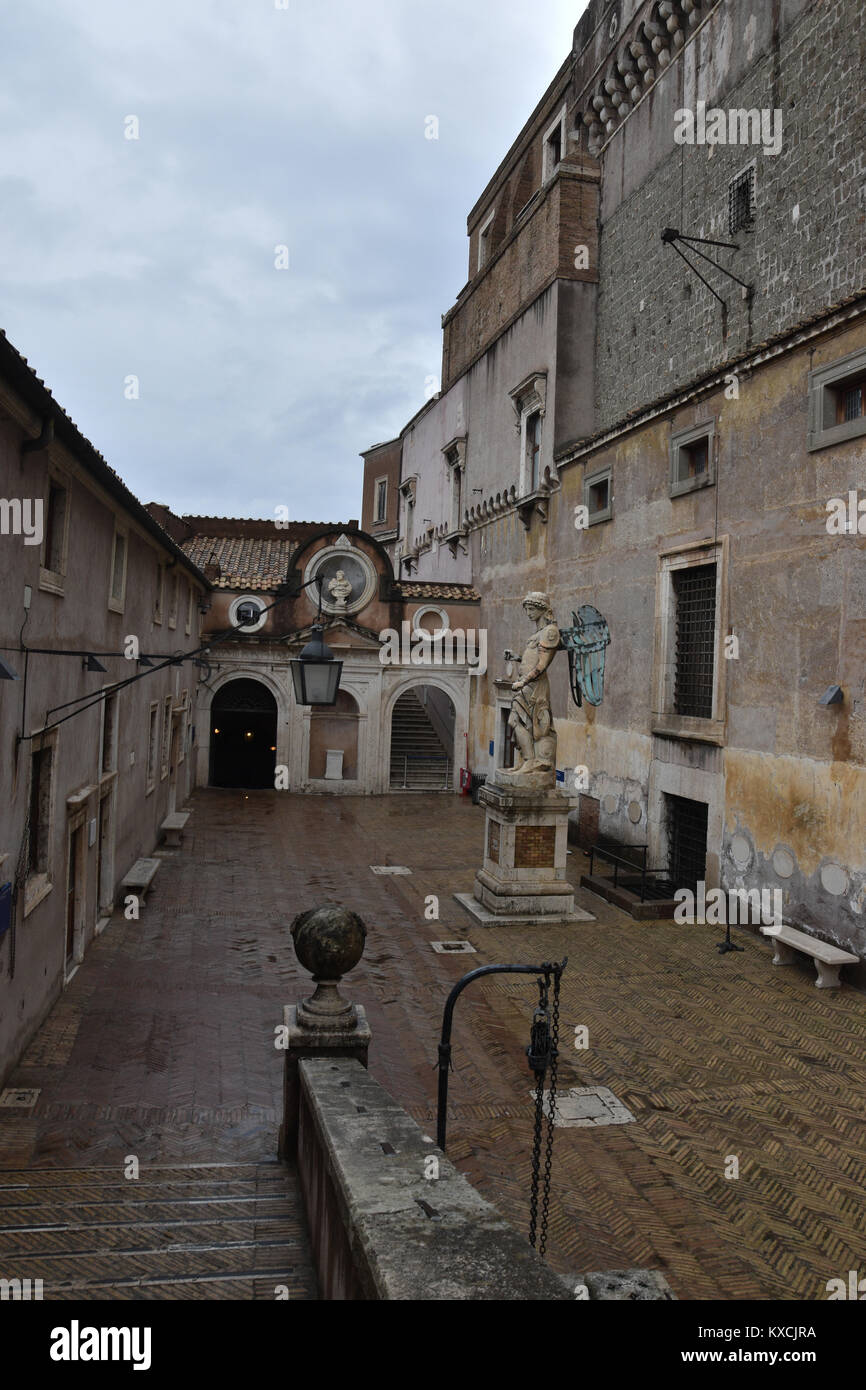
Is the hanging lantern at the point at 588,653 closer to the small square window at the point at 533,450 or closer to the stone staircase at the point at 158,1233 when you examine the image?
the small square window at the point at 533,450

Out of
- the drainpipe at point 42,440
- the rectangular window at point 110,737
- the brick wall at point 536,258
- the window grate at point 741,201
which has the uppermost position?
the brick wall at point 536,258

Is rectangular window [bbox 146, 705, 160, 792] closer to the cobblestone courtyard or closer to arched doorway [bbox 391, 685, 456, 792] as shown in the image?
the cobblestone courtyard

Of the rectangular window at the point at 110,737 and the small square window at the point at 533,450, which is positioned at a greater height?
the small square window at the point at 533,450

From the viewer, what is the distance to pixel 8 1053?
789 centimetres

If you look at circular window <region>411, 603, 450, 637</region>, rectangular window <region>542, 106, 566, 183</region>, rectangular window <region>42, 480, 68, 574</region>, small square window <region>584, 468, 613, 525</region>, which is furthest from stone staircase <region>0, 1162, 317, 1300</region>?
rectangular window <region>542, 106, 566, 183</region>

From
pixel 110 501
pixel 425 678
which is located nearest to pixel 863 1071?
pixel 110 501

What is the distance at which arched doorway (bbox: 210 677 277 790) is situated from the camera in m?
27.4

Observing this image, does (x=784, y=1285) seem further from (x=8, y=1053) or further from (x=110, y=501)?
(x=110, y=501)

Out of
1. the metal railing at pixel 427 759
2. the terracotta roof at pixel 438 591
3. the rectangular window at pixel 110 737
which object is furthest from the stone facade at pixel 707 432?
the rectangular window at pixel 110 737

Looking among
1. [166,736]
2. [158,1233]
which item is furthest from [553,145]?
[158,1233]

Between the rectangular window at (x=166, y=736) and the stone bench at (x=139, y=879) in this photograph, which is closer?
the stone bench at (x=139, y=879)

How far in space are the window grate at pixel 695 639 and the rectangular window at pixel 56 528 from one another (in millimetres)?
9750

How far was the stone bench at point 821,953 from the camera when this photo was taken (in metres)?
10.9

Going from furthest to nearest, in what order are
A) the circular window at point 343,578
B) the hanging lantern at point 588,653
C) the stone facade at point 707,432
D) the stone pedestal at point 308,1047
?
the circular window at point 343,578 < the hanging lantern at point 588,653 < the stone facade at point 707,432 < the stone pedestal at point 308,1047
